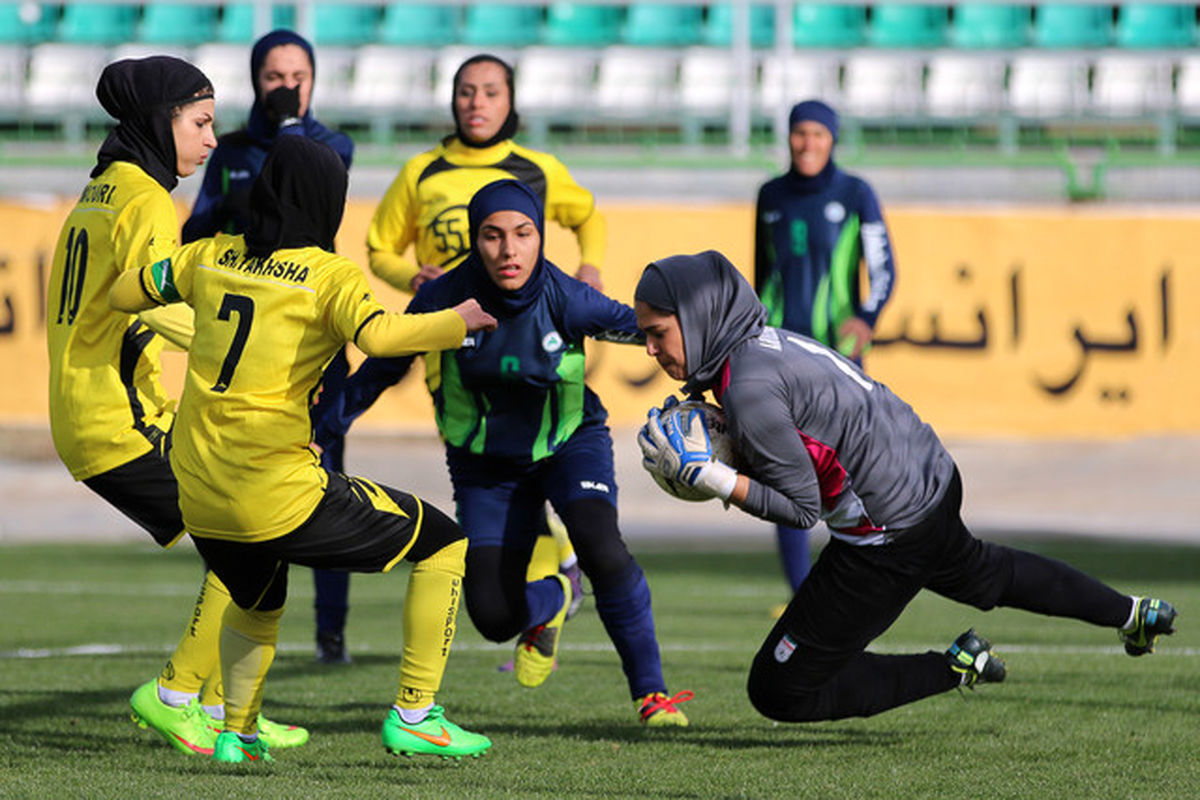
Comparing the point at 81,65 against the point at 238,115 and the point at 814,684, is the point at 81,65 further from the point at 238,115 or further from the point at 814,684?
the point at 814,684

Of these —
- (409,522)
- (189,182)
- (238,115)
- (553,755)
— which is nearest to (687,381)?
(409,522)

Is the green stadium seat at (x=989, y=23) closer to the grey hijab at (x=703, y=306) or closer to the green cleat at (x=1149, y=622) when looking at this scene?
the green cleat at (x=1149, y=622)

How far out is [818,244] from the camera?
28.9 feet

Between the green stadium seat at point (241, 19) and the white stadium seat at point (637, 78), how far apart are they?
5.84 meters

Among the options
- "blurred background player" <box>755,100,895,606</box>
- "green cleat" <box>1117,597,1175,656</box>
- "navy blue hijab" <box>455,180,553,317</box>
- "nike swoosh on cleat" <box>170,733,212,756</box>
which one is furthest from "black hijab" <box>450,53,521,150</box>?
"green cleat" <box>1117,597,1175,656</box>

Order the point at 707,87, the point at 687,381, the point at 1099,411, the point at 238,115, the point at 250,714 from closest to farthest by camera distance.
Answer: the point at 687,381
the point at 250,714
the point at 1099,411
the point at 238,115
the point at 707,87

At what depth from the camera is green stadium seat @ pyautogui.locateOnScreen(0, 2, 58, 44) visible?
94.9 ft

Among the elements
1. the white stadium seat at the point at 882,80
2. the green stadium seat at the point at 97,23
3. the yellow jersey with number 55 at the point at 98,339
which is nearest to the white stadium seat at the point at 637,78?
the white stadium seat at the point at 882,80

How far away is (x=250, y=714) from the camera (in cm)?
535

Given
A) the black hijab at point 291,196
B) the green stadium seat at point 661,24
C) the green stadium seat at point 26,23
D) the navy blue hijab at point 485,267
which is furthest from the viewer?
the green stadium seat at point 661,24

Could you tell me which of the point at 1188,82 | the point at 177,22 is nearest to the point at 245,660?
the point at 1188,82

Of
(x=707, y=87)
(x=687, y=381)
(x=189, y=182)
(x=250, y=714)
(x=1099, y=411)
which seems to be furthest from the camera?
(x=707, y=87)

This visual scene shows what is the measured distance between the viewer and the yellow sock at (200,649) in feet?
18.0

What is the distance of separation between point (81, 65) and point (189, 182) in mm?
9055
